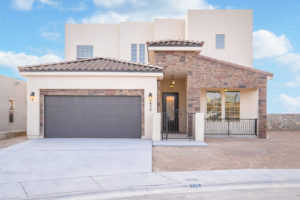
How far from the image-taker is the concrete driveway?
6.20 m

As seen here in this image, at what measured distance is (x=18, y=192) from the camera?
4820 mm

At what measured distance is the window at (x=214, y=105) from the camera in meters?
14.9

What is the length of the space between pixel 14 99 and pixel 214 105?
47.1 ft

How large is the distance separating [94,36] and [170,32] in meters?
6.79

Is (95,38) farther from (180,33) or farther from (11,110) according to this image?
(11,110)

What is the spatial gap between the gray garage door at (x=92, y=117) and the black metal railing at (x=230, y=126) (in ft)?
15.8

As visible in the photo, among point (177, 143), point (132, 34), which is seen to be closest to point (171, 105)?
point (177, 143)

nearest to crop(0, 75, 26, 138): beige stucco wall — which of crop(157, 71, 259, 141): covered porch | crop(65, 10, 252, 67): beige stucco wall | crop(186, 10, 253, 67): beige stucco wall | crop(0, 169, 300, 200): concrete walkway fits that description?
crop(65, 10, 252, 67): beige stucco wall

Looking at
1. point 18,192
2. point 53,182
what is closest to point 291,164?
point 53,182

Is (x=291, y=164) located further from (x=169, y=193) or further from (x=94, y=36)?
(x=94, y=36)

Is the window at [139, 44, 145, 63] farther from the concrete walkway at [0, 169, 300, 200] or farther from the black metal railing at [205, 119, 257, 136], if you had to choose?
the concrete walkway at [0, 169, 300, 200]

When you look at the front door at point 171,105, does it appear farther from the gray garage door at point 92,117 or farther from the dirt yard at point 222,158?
the dirt yard at point 222,158

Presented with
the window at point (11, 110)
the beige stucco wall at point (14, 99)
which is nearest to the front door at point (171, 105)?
the beige stucco wall at point (14, 99)

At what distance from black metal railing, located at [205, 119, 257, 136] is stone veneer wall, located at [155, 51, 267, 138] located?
0.68 metres
